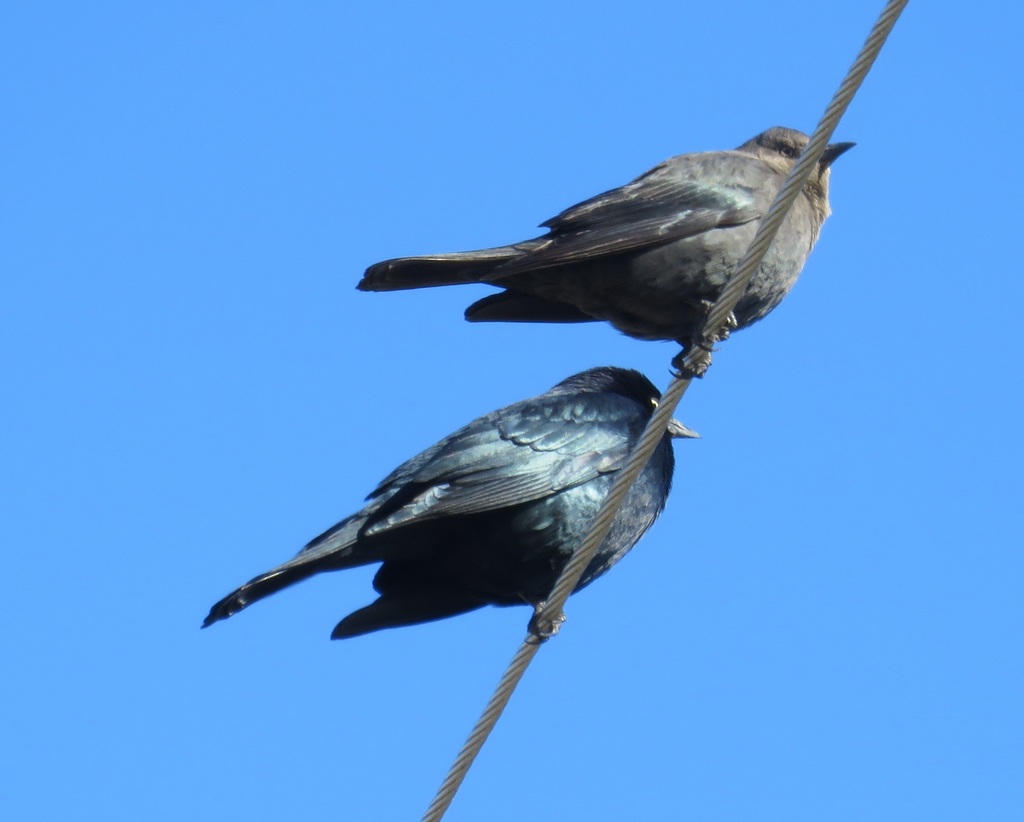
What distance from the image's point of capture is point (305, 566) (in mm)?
5117

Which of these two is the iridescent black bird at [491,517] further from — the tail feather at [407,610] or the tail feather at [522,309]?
the tail feather at [522,309]

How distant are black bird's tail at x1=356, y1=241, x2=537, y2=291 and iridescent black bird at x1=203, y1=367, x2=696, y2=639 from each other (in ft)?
1.67

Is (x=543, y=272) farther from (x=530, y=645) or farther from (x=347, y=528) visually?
(x=530, y=645)

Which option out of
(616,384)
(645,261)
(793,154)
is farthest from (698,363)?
(793,154)

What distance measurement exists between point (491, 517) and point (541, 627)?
58 cm

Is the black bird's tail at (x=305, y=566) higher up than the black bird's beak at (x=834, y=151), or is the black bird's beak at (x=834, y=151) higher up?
the black bird's beak at (x=834, y=151)

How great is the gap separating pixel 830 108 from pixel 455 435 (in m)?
2.13

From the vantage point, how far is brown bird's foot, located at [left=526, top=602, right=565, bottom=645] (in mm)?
4727

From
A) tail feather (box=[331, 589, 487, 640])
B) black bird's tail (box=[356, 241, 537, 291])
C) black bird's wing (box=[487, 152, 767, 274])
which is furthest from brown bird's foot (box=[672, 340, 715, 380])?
tail feather (box=[331, 589, 487, 640])

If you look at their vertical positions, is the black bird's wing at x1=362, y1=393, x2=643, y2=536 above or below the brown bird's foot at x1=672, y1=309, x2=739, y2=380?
below

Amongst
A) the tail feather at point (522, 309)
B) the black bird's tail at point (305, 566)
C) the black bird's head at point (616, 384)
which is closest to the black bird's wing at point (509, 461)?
the black bird's tail at point (305, 566)

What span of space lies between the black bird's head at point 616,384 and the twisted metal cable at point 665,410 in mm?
1436

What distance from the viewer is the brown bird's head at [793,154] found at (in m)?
6.29

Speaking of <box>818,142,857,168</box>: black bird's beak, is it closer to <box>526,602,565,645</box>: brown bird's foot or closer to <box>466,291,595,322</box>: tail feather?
<box>466,291,595,322</box>: tail feather
